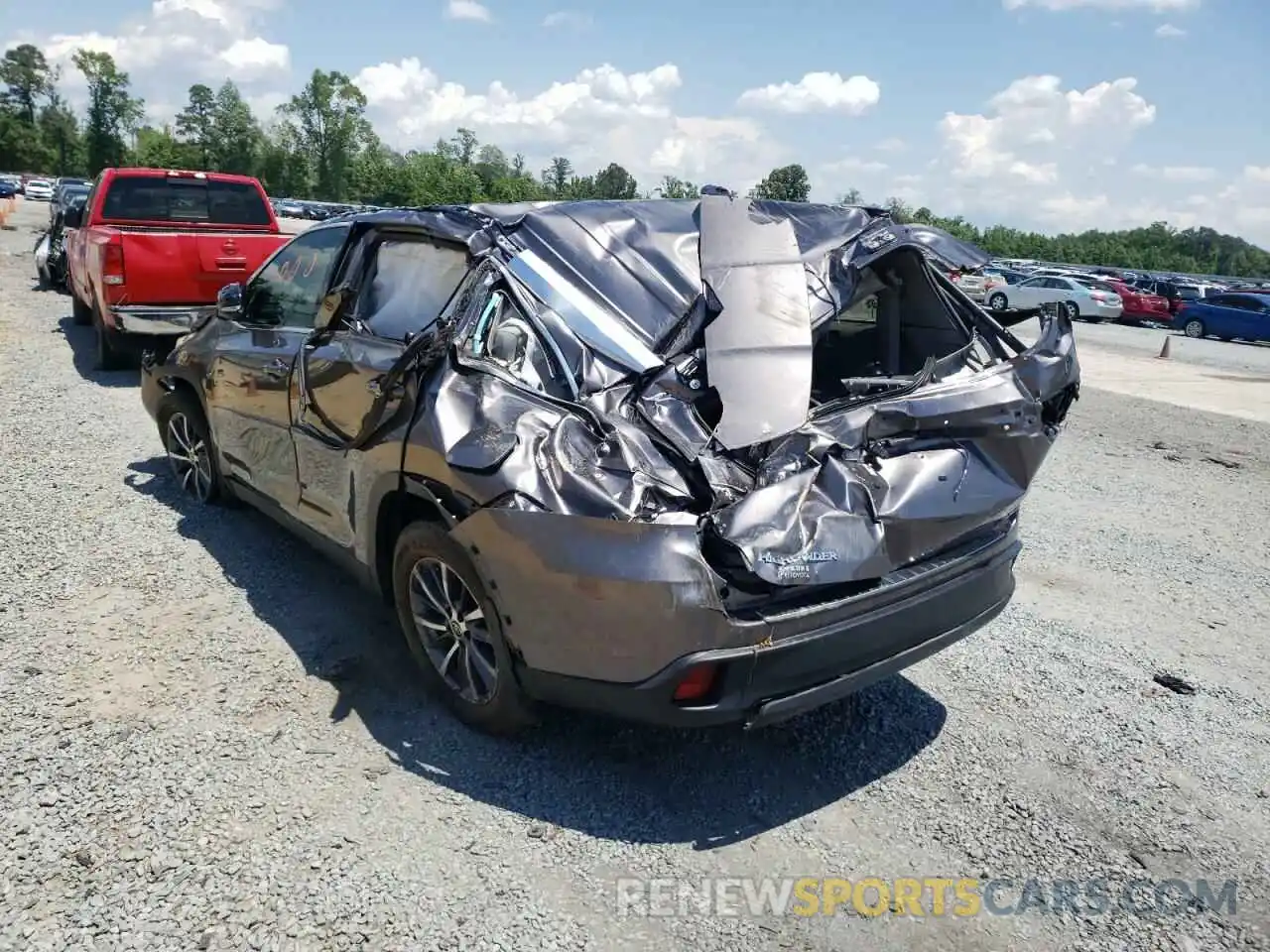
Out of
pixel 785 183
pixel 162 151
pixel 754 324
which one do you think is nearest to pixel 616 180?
pixel 785 183

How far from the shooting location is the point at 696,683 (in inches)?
108

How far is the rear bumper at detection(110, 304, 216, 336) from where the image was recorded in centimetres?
890

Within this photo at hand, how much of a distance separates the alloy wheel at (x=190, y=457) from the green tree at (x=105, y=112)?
301ft

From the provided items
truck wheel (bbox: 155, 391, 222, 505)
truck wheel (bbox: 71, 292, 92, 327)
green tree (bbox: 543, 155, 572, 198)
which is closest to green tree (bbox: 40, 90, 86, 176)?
green tree (bbox: 543, 155, 572, 198)

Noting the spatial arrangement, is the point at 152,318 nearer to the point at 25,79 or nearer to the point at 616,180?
the point at 616,180

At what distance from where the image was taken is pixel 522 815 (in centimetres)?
304

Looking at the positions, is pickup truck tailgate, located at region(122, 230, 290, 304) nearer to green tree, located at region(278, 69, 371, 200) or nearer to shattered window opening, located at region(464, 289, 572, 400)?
shattered window opening, located at region(464, 289, 572, 400)

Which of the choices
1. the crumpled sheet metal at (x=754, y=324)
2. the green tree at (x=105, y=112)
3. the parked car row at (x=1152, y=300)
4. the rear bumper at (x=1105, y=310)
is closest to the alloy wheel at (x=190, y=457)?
the crumpled sheet metal at (x=754, y=324)

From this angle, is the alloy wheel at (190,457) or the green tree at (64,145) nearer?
the alloy wheel at (190,457)

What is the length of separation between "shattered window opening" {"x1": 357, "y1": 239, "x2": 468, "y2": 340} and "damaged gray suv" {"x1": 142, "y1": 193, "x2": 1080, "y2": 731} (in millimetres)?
15

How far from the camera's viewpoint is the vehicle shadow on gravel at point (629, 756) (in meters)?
3.06

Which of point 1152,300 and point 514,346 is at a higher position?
point 1152,300

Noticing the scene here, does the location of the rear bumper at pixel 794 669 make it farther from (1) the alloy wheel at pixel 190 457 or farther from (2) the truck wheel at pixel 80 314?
(2) the truck wheel at pixel 80 314

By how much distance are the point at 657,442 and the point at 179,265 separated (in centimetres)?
766
